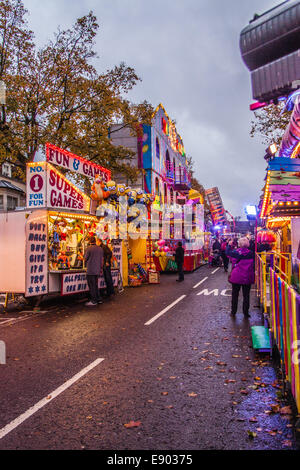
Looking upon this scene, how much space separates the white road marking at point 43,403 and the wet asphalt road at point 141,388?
0.07 feet

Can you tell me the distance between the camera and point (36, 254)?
11.0 metres

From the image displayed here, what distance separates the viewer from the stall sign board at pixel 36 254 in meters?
10.8

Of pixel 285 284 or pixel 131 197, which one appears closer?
pixel 285 284

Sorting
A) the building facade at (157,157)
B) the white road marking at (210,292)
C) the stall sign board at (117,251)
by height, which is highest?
the building facade at (157,157)

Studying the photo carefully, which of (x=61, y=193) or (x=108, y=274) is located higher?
(x=61, y=193)

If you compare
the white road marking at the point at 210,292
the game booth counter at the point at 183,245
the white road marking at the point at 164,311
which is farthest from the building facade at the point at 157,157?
the white road marking at the point at 164,311

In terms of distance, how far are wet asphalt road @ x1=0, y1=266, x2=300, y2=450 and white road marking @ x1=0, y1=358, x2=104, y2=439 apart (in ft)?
0.07

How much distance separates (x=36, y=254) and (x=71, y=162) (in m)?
3.73

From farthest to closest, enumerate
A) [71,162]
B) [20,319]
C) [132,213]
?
[132,213], [71,162], [20,319]

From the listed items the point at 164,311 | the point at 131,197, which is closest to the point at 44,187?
the point at 164,311

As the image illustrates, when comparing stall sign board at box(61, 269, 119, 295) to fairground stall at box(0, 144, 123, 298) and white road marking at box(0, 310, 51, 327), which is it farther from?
white road marking at box(0, 310, 51, 327)

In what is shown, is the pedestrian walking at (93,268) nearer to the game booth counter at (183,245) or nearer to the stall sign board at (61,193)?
the stall sign board at (61,193)

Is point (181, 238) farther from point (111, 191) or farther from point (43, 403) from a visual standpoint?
point (43, 403)

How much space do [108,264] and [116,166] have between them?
455 inches
